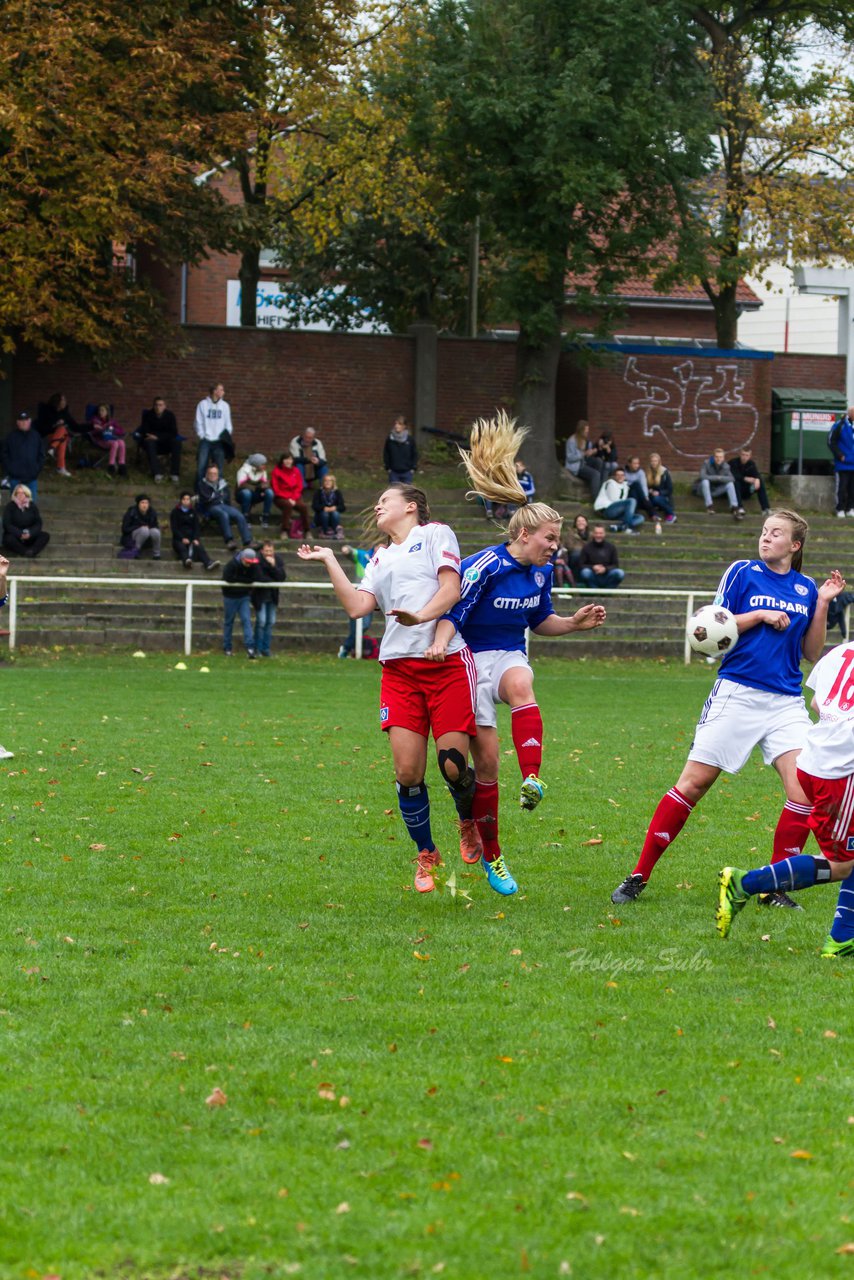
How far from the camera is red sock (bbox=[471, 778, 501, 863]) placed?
27.2 feet

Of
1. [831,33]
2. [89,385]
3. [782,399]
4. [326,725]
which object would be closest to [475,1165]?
[326,725]

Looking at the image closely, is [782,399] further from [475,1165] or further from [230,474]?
[475,1165]

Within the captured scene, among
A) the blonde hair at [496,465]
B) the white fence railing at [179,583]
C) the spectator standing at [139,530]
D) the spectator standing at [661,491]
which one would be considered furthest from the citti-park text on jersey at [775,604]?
the spectator standing at [661,491]

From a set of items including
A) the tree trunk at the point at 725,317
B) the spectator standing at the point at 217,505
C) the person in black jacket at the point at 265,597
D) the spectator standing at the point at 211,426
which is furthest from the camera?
the tree trunk at the point at 725,317

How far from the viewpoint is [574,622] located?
340 inches

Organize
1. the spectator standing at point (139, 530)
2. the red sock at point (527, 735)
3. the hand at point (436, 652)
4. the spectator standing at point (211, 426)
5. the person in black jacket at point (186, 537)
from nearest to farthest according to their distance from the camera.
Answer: the hand at point (436, 652)
the red sock at point (527, 735)
the person in black jacket at point (186, 537)
the spectator standing at point (139, 530)
the spectator standing at point (211, 426)

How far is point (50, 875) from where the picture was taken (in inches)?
327

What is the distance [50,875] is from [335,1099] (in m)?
3.75

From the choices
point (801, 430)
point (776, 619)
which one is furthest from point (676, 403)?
point (776, 619)

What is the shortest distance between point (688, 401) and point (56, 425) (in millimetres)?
13942

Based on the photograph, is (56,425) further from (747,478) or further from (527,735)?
(527,735)

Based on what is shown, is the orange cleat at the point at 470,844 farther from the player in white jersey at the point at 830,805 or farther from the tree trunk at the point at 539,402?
the tree trunk at the point at 539,402

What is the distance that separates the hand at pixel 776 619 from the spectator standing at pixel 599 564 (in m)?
17.2

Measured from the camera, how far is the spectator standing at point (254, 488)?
2741 centimetres
